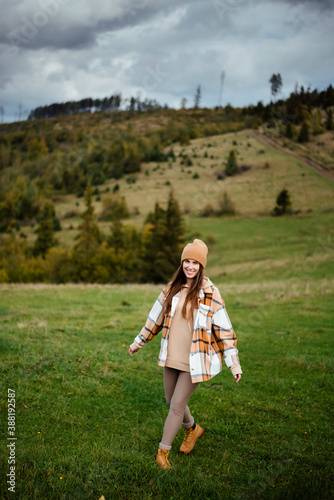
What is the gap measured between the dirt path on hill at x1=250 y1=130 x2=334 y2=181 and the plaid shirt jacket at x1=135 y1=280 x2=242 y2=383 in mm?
74003

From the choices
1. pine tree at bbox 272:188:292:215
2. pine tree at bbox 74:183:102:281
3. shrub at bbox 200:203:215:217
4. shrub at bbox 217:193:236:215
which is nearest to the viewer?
pine tree at bbox 74:183:102:281

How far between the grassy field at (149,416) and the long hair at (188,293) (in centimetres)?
178

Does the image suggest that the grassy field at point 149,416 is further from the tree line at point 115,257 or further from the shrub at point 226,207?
the shrub at point 226,207

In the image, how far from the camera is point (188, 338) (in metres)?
4.13

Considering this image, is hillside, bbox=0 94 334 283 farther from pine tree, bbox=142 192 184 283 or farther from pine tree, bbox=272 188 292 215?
pine tree, bbox=272 188 292 215

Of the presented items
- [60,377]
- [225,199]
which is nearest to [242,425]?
[60,377]

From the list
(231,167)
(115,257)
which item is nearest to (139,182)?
(231,167)

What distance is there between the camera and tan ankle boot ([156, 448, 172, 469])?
3920 millimetres

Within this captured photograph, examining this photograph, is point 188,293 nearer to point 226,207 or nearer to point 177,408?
point 177,408

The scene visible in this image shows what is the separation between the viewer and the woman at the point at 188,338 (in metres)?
3.98

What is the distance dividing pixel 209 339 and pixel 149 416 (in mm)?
2081

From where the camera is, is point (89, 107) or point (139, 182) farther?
point (89, 107)

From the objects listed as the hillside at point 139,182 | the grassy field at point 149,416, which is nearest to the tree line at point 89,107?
the hillside at point 139,182

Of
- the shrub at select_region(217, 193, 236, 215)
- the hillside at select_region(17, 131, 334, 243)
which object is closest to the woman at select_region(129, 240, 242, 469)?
the hillside at select_region(17, 131, 334, 243)
